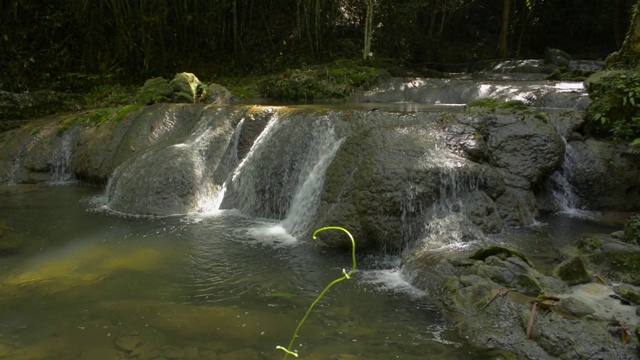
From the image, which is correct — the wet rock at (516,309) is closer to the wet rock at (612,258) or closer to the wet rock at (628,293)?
the wet rock at (628,293)

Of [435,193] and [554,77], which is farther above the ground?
[554,77]

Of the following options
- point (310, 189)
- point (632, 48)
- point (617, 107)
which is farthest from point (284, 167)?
point (632, 48)

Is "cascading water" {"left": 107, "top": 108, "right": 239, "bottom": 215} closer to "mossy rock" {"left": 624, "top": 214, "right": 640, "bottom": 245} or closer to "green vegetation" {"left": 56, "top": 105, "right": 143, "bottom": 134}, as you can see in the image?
"green vegetation" {"left": 56, "top": 105, "right": 143, "bottom": 134}

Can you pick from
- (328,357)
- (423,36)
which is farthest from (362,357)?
(423,36)

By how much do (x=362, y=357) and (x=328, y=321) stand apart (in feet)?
1.84

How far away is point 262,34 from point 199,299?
45.6 ft

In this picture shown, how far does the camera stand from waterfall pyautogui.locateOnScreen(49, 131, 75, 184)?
9258mm

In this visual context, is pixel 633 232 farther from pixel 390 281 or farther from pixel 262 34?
pixel 262 34

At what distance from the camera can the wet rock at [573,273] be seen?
402cm

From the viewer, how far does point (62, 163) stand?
935 centimetres

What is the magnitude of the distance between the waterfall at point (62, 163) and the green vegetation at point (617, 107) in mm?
8991

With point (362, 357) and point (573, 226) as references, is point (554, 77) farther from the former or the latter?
point (362, 357)

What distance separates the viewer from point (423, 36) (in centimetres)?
1809

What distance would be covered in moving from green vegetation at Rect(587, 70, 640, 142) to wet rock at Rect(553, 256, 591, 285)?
347 cm
